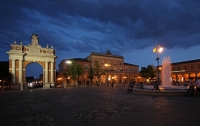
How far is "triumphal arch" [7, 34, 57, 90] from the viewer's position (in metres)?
37.9

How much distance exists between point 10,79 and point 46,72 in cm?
907

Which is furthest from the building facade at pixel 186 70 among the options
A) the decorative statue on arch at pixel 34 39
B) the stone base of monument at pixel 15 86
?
the stone base of monument at pixel 15 86

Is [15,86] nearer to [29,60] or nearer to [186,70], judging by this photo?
[29,60]

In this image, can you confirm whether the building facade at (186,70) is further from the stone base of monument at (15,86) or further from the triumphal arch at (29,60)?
the stone base of monument at (15,86)

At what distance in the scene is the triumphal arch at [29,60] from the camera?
37.9 meters

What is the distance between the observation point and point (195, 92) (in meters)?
14.2

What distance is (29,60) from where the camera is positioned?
40.4 metres

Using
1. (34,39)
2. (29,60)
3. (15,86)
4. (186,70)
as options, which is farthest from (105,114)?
(186,70)

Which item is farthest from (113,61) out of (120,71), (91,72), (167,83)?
(167,83)

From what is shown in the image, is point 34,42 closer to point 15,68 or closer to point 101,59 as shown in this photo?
point 15,68

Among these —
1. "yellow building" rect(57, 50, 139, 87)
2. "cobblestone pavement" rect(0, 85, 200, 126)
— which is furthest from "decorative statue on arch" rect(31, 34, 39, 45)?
"cobblestone pavement" rect(0, 85, 200, 126)

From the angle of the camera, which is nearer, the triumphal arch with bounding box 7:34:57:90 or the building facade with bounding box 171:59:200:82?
the triumphal arch with bounding box 7:34:57:90

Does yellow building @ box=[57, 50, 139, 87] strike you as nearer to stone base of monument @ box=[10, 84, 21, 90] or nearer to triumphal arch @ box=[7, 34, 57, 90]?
triumphal arch @ box=[7, 34, 57, 90]

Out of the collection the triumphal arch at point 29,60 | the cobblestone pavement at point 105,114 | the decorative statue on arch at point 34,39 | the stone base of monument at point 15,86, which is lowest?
the stone base of monument at point 15,86
